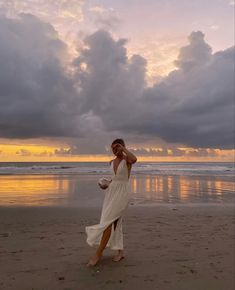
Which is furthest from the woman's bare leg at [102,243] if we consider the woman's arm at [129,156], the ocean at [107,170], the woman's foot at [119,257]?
the ocean at [107,170]

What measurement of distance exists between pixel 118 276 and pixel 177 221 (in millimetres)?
4882

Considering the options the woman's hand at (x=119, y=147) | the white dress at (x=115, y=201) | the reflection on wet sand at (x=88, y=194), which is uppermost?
the woman's hand at (x=119, y=147)

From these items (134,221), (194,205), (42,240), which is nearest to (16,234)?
(42,240)

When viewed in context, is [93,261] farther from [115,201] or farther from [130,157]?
[130,157]

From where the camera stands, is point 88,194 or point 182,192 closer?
point 88,194

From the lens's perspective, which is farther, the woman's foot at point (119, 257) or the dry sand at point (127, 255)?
the woman's foot at point (119, 257)

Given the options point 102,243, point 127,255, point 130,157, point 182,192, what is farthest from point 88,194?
point 130,157

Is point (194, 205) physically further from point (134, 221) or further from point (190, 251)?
point (190, 251)

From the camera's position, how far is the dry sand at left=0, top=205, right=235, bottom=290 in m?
4.47

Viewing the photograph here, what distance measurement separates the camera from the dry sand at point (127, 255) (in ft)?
14.7

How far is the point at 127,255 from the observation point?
18.8 feet

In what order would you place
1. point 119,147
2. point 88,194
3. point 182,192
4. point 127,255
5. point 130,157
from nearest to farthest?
point 130,157
point 119,147
point 127,255
point 88,194
point 182,192

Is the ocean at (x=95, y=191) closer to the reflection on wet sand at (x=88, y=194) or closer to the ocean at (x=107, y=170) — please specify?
the reflection on wet sand at (x=88, y=194)

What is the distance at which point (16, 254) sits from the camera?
563 centimetres
